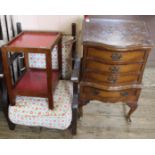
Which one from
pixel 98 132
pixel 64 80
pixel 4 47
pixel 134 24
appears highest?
pixel 134 24

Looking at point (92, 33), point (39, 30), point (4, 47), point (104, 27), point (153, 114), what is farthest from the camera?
point (153, 114)

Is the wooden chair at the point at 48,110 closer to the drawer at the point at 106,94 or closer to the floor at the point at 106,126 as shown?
the drawer at the point at 106,94

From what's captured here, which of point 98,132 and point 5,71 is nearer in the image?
point 5,71

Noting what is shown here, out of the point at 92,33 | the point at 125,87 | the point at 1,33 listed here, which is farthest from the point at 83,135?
the point at 1,33

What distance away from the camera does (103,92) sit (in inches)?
54.7

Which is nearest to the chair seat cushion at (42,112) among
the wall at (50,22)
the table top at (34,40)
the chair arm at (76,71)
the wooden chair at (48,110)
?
the wooden chair at (48,110)

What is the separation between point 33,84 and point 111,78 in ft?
2.06

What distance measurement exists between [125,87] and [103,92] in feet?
0.58

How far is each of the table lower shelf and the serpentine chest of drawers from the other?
29cm

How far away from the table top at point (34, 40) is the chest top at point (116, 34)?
0.86 feet

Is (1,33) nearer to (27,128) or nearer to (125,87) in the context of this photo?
(27,128)

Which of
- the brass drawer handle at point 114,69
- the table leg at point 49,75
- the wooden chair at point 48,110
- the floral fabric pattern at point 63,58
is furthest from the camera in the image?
the floral fabric pattern at point 63,58

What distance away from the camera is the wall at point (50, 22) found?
1.51 metres

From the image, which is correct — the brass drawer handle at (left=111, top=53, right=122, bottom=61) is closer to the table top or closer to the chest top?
the chest top
